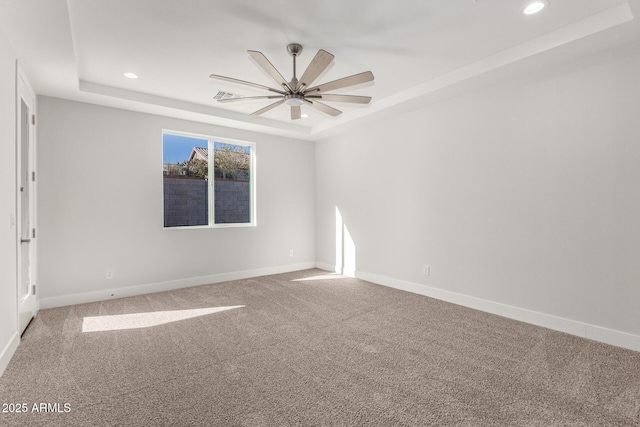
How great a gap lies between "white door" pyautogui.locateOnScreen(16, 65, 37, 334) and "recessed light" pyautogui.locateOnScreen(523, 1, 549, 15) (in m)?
4.45

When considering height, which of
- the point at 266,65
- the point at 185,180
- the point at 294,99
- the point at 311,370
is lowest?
the point at 311,370

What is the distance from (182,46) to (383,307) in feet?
11.4

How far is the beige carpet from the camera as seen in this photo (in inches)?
73.2

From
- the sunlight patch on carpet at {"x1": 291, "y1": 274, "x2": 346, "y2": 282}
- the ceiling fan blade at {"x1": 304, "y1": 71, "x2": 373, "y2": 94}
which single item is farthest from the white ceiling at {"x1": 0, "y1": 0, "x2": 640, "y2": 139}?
the sunlight patch on carpet at {"x1": 291, "y1": 274, "x2": 346, "y2": 282}

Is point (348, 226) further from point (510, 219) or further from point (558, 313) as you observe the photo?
point (558, 313)

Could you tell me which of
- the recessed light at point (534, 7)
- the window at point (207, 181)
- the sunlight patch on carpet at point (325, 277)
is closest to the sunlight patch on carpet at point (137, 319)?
the window at point (207, 181)

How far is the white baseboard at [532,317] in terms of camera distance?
274 cm

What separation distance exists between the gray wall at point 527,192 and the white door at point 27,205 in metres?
4.27

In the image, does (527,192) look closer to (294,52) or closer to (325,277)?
(294,52)

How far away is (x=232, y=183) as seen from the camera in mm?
5426

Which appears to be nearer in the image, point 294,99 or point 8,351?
point 8,351

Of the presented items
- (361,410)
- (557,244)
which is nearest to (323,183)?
(557,244)

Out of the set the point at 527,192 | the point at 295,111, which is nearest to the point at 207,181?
the point at 295,111

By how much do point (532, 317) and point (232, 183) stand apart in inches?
180
